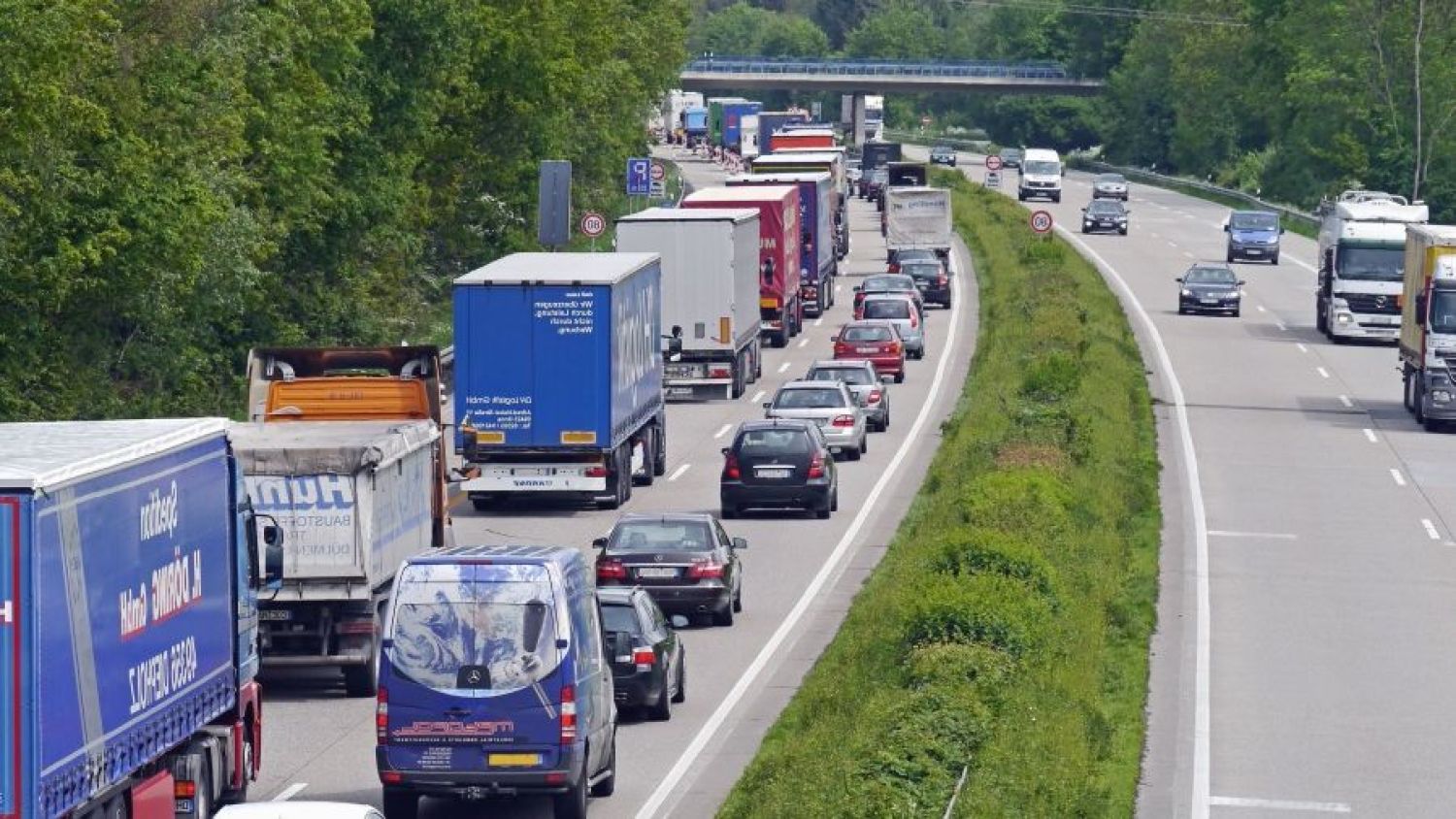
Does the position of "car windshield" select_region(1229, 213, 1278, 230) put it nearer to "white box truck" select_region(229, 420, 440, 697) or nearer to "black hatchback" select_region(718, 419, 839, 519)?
"black hatchback" select_region(718, 419, 839, 519)

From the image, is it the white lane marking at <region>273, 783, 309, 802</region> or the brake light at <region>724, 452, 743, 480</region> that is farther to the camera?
the brake light at <region>724, 452, 743, 480</region>

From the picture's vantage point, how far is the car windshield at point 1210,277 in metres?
70.8

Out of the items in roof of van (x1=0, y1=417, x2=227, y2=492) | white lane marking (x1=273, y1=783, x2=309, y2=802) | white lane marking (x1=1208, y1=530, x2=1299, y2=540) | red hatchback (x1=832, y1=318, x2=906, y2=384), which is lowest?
red hatchback (x1=832, y1=318, x2=906, y2=384)

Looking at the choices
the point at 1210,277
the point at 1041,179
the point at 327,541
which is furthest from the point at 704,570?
the point at 1041,179

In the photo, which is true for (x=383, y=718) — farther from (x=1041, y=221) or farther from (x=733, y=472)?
(x=1041, y=221)

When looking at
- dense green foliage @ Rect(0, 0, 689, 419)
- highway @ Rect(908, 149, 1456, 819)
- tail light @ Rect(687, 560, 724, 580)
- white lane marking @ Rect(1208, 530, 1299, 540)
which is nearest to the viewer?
highway @ Rect(908, 149, 1456, 819)

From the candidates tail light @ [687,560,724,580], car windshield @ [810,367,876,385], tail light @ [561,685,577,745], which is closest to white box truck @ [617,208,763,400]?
car windshield @ [810,367,876,385]

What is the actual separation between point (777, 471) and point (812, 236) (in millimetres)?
32827

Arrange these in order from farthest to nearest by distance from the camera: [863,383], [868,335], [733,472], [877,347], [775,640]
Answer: [868,335] → [877,347] → [863,383] → [733,472] → [775,640]

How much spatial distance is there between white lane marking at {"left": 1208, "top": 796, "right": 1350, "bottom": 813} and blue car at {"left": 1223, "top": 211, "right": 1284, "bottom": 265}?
229ft

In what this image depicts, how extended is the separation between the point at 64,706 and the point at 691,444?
31232mm

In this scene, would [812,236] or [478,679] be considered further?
[812,236]

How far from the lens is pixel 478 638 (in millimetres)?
18547

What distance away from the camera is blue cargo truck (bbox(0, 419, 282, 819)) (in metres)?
14.2
